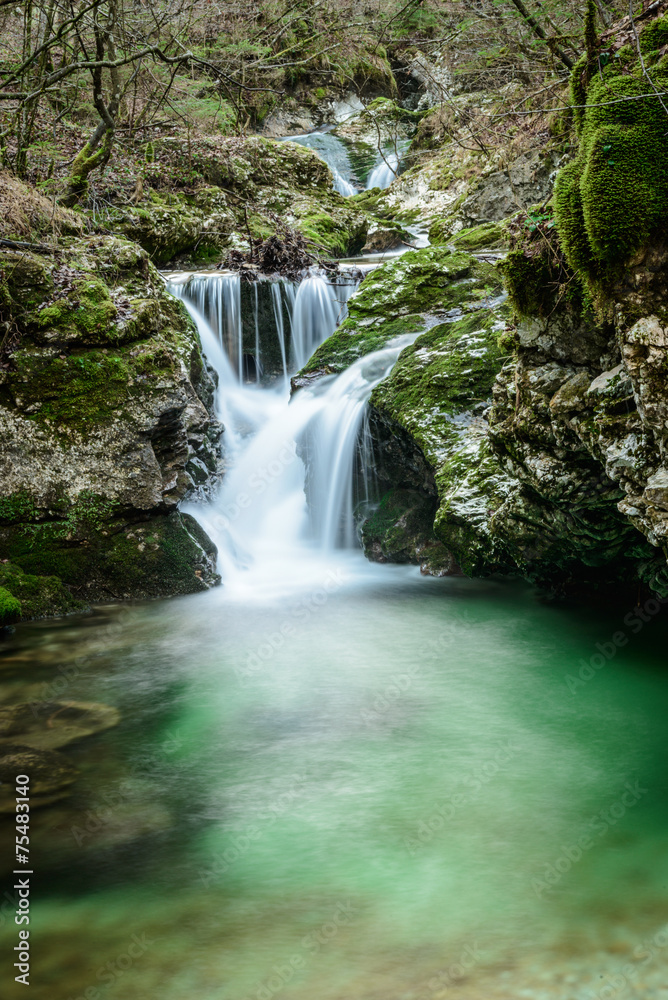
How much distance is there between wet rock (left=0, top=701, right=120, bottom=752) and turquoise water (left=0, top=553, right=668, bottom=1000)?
0.49ft

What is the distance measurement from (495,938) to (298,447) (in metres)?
7.40

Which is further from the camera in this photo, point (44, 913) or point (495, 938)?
point (44, 913)

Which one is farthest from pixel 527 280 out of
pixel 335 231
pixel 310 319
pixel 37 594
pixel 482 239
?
pixel 335 231

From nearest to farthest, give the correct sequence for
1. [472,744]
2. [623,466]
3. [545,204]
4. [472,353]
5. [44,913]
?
[44,913], [623,466], [472,744], [545,204], [472,353]

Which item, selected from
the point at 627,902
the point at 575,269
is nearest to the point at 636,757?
the point at 627,902

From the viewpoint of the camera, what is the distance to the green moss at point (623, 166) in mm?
3766

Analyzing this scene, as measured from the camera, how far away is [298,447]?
9727 mm

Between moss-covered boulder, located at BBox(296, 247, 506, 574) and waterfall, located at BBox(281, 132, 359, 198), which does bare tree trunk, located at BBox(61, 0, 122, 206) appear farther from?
waterfall, located at BBox(281, 132, 359, 198)

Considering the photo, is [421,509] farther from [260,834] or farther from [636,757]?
[260,834]

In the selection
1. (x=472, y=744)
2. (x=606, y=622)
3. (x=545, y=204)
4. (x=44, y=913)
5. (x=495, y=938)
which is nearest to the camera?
(x=495, y=938)

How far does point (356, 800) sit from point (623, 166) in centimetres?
376

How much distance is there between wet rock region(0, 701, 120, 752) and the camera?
470cm

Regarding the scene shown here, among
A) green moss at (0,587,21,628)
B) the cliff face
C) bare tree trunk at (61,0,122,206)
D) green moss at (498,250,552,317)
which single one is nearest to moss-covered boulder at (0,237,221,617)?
green moss at (0,587,21,628)

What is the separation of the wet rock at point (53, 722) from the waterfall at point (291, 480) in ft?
10.6
